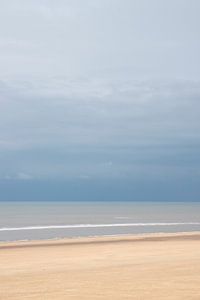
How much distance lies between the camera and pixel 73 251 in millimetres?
27094

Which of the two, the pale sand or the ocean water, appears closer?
the pale sand

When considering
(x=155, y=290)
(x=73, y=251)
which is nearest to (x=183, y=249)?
(x=73, y=251)

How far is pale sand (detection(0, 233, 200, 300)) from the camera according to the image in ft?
49.4

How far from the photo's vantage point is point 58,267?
20.8 m

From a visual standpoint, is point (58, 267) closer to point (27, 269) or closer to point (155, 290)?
point (27, 269)

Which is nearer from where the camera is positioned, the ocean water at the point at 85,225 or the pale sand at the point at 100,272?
the pale sand at the point at 100,272

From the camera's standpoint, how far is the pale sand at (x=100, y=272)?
15062mm

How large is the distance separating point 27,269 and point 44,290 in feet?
14.9

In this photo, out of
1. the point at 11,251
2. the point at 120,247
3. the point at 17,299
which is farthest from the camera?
the point at 120,247

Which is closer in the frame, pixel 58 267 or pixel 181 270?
pixel 181 270

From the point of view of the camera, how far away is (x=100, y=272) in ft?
62.4

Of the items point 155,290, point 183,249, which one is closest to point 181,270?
point 155,290

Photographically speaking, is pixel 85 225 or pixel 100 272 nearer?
pixel 100 272

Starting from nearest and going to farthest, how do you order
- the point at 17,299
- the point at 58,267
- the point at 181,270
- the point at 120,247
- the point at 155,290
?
the point at 17,299 → the point at 155,290 → the point at 181,270 → the point at 58,267 → the point at 120,247
